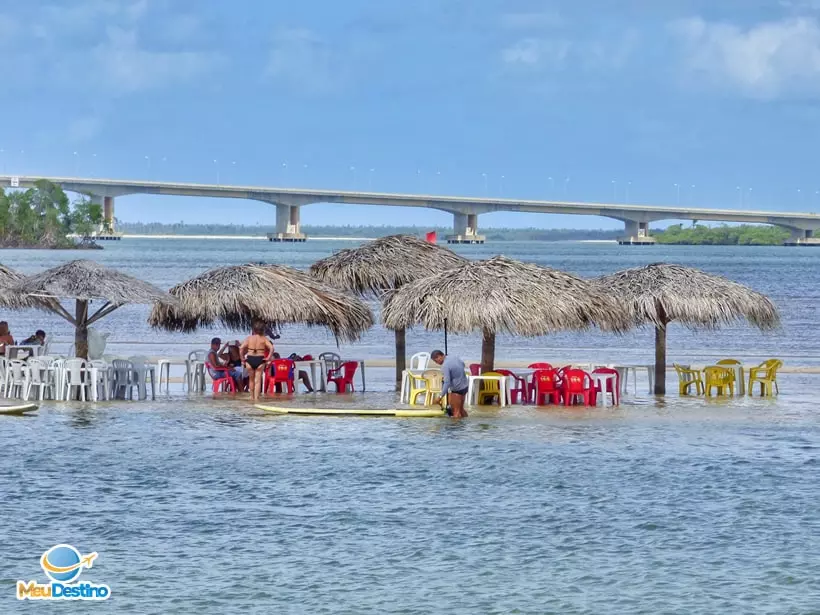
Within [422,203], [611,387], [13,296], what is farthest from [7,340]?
[422,203]

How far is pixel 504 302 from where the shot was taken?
1978cm

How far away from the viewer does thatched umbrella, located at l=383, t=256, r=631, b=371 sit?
1973cm

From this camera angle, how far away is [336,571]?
11469mm

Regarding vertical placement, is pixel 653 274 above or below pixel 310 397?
above

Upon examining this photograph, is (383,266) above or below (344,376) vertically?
above

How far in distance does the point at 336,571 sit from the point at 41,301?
12.1m

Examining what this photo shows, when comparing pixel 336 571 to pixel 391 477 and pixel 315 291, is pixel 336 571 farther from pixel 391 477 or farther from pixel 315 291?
pixel 315 291

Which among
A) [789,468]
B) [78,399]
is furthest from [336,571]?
[78,399]

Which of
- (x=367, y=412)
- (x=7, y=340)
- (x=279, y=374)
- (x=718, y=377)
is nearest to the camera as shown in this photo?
(x=367, y=412)

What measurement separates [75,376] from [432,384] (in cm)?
508

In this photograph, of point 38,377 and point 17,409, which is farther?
point 38,377

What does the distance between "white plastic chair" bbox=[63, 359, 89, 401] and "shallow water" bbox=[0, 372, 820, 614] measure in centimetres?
50

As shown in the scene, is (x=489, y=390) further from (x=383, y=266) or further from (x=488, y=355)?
(x=383, y=266)

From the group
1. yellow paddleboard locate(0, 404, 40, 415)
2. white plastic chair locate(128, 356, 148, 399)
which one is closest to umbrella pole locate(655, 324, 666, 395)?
white plastic chair locate(128, 356, 148, 399)
